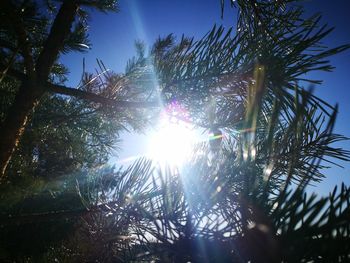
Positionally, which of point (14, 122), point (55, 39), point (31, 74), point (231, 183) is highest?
point (55, 39)

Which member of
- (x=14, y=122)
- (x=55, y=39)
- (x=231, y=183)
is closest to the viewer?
(x=231, y=183)

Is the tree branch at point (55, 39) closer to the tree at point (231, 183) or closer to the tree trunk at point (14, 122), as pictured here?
the tree trunk at point (14, 122)

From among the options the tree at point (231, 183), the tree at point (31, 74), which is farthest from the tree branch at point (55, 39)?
the tree at point (231, 183)

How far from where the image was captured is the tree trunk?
1.77 m

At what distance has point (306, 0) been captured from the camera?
2098 millimetres

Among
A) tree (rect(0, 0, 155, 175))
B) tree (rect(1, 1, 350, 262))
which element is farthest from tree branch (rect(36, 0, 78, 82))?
tree (rect(1, 1, 350, 262))

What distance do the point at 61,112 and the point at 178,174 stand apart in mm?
2316

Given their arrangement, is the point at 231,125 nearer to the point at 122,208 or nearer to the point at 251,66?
the point at 251,66

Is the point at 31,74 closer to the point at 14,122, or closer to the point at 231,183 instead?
the point at 14,122

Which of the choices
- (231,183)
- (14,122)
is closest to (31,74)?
(14,122)

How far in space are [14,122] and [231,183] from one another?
1525mm

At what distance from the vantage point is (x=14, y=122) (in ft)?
5.96

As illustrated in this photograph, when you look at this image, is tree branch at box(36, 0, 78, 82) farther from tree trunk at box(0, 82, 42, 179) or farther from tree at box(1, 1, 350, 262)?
tree at box(1, 1, 350, 262)

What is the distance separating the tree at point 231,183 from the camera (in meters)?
0.58
